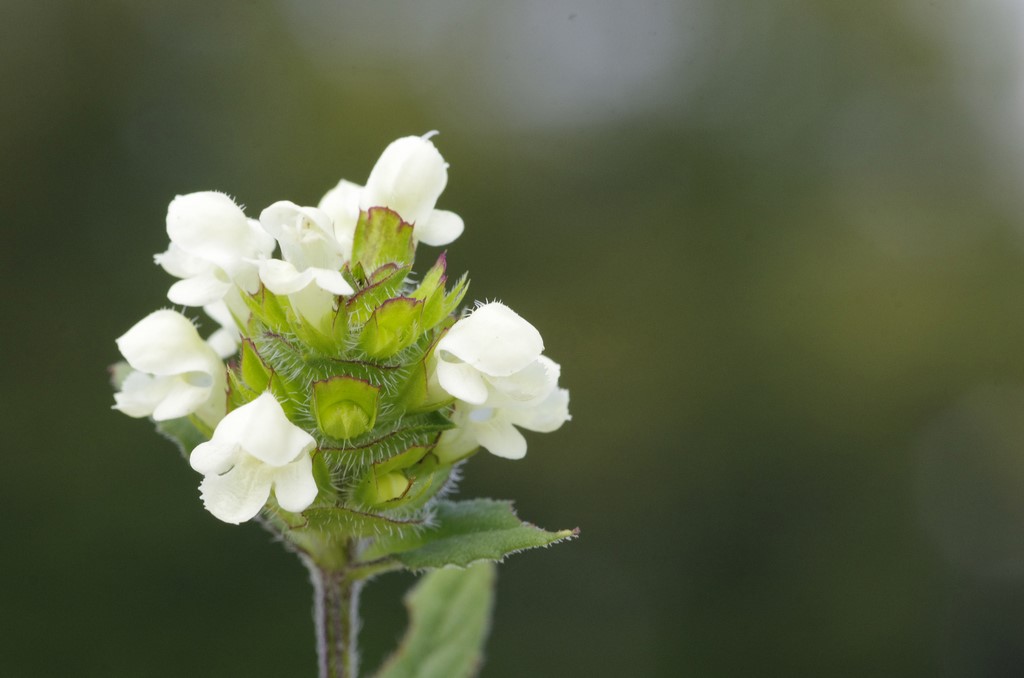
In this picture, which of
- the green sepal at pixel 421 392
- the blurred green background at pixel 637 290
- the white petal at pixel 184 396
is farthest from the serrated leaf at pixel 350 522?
the blurred green background at pixel 637 290

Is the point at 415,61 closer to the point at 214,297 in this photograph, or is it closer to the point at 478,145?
the point at 478,145

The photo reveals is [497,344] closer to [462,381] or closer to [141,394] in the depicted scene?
[462,381]

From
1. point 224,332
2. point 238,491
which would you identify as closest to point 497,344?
point 238,491

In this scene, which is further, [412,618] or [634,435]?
[634,435]

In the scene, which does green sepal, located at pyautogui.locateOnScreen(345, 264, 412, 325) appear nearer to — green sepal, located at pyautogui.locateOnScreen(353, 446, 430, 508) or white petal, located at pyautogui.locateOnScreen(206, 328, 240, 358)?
green sepal, located at pyautogui.locateOnScreen(353, 446, 430, 508)

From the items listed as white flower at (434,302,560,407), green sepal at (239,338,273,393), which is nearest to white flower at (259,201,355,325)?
green sepal at (239,338,273,393)

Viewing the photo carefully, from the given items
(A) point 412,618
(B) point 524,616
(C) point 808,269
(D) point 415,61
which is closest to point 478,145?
(D) point 415,61
